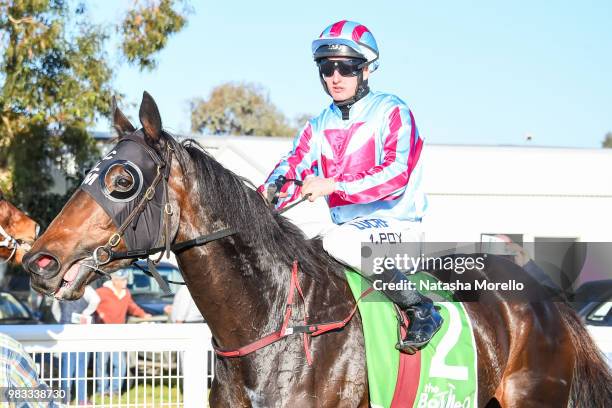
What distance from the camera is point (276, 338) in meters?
3.50

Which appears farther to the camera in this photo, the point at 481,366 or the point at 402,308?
the point at 481,366

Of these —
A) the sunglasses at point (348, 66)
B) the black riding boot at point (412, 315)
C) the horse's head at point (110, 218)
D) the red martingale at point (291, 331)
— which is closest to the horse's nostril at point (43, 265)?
the horse's head at point (110, 218)

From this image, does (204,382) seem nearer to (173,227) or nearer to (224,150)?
(173,227)

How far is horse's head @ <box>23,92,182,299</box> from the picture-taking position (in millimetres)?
3213

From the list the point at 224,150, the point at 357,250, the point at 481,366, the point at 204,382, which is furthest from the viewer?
the point at 224,150

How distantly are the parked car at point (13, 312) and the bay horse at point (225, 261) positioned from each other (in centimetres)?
897

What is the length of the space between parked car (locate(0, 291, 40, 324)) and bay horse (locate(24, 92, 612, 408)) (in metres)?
8.97

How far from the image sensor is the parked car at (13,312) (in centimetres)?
1179

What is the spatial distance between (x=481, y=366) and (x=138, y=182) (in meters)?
1.99

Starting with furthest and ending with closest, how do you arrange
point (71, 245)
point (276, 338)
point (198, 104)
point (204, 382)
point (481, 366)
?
point (198, 104), point (204, 382), point (481, 366), point (276, 338), point (71, 245)

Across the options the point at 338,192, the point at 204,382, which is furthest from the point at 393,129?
the point at 204,382

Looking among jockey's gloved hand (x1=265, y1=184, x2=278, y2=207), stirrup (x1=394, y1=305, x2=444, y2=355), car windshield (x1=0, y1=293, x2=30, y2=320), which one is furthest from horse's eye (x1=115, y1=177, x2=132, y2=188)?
car windshield (x1=0, y1=293, x2=30, y2=320)

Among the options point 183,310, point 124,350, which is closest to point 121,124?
point 124,350

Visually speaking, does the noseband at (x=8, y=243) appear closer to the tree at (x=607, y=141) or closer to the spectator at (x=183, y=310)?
the spectator at (x=183, y=310)
